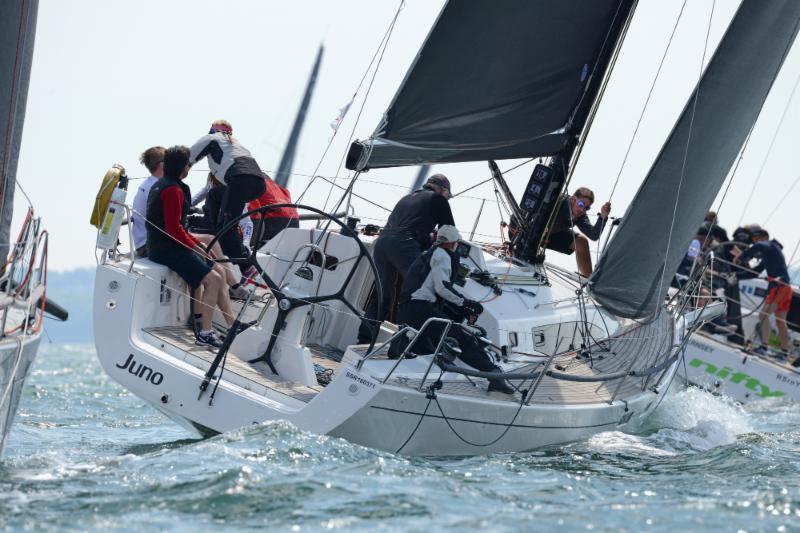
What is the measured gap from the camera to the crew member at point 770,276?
1374cm

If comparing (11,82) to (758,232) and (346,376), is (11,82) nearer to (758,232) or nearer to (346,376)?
(346,376)

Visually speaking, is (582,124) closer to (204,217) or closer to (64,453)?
(204,217)

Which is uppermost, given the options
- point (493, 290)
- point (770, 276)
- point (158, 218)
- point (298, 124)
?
point (298, 124)

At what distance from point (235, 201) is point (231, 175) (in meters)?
0.19

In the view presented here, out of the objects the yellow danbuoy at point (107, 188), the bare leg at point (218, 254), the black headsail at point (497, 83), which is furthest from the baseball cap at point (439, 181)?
the yellow danbuoy at point (107, 188)

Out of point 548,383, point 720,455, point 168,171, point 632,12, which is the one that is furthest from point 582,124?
point 168,171

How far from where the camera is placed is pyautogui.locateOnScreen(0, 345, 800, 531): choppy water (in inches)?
214

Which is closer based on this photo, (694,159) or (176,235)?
(176,235)

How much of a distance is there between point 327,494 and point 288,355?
77.3 inches

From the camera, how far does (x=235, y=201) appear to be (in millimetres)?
8570

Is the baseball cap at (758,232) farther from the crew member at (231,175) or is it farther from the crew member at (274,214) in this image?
the crew member at (231,175)

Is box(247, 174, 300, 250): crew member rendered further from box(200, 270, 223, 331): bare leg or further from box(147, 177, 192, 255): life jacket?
box(147, 177, 192, 255): life jacket

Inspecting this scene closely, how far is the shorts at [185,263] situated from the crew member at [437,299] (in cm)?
134

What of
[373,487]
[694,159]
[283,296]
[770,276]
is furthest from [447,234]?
[770,276]
